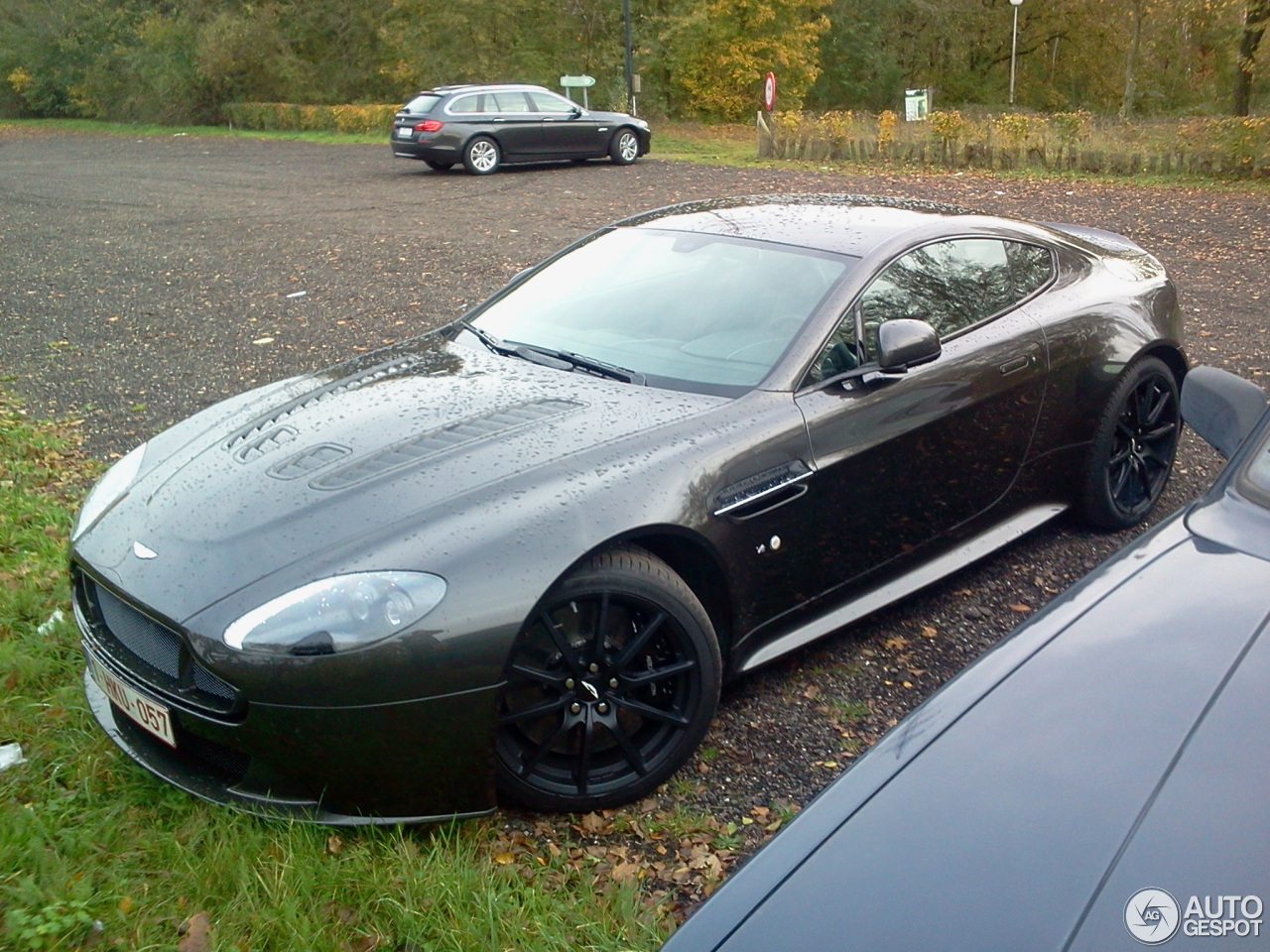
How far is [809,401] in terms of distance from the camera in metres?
3.55

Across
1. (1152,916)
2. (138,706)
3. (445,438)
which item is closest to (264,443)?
(445,438)

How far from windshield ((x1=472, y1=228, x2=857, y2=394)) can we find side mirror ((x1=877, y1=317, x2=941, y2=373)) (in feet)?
0.92

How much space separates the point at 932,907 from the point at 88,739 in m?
2.68

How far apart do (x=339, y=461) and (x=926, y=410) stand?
1.92 metres

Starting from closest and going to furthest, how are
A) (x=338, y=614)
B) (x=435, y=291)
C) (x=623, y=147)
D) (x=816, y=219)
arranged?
(x=338, y=614) < (x=816, y=219) < (x=435, y=291) < (x=623, y=147)

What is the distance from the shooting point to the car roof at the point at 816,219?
4.09 metres

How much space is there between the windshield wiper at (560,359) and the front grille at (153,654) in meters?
1.51

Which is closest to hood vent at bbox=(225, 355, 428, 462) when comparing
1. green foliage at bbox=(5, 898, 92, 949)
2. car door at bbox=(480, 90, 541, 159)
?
green foliage at bbox=(5, 898, 92, 949)

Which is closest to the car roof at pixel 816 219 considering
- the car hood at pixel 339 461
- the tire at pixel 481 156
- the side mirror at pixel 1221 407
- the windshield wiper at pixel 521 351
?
the windshield wiper at pixel 521 351

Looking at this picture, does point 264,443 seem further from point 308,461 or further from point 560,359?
point 560,359

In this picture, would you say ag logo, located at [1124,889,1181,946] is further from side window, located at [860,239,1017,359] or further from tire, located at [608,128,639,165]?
tire, located at [608,128,639,165]

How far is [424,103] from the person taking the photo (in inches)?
766

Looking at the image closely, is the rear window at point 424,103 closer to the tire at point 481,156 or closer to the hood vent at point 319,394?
the tire at point 481,156

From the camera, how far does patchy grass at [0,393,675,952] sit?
2.57m
